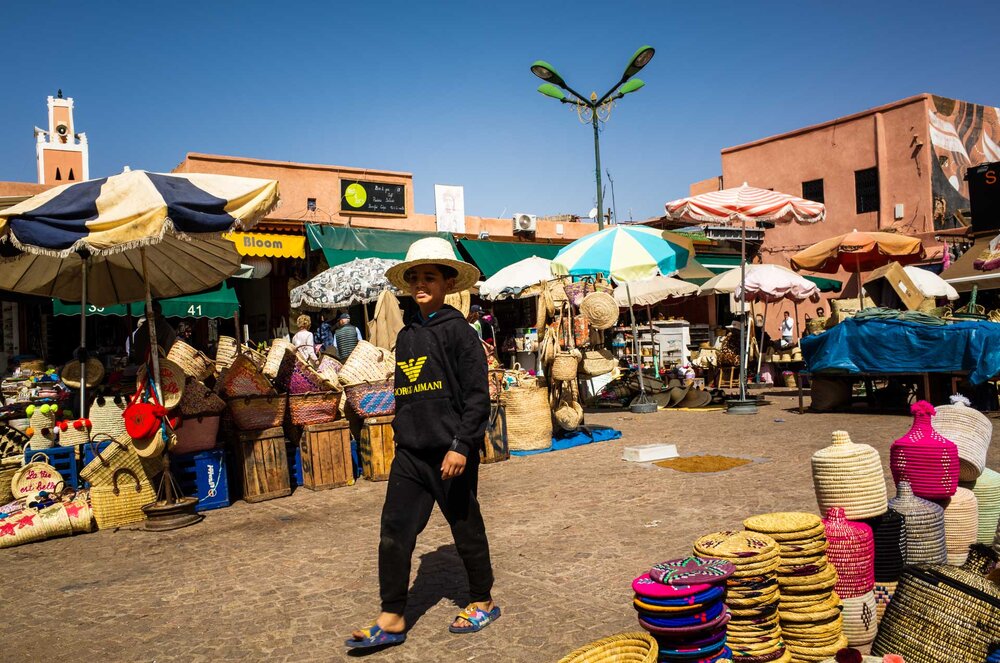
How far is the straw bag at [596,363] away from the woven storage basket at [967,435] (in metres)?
5.98

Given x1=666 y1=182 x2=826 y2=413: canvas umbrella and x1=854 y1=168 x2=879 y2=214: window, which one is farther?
x1=854 y1=168 x2=879 y2=214: window

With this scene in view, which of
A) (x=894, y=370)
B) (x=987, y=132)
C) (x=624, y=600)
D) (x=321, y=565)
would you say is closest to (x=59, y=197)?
(x=321, y=565)

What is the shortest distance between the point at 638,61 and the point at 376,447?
981 cm

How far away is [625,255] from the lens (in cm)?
1085

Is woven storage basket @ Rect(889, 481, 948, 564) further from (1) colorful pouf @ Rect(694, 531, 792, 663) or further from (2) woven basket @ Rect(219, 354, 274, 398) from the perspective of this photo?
(2) woven basket @ Rect(219, 354, 274, 398)

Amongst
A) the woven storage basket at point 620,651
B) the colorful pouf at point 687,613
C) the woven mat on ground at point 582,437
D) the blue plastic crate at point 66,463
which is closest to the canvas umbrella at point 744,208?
the woven mat on ground at point 582,437

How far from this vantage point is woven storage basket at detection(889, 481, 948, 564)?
12.4 ft

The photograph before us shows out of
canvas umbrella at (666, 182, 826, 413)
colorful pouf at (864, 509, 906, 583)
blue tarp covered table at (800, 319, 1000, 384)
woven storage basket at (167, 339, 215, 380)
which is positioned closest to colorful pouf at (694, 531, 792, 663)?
colorful pouf at (864, 509, 906, 583)

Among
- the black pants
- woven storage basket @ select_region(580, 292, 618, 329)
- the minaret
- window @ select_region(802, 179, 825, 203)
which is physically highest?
the minaret

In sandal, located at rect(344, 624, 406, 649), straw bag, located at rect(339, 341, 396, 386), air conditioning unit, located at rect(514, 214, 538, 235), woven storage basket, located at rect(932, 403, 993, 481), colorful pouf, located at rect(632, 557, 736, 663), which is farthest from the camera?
air conditioning unit, located at rect(514, 214, 538, 235)

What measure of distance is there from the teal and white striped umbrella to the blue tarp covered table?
8.69 ft

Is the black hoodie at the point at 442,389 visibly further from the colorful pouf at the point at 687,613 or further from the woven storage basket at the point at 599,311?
the woven storage basket at the point at 599,311

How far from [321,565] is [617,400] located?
35.0 ft

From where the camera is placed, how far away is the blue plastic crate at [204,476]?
6922 millimetres
